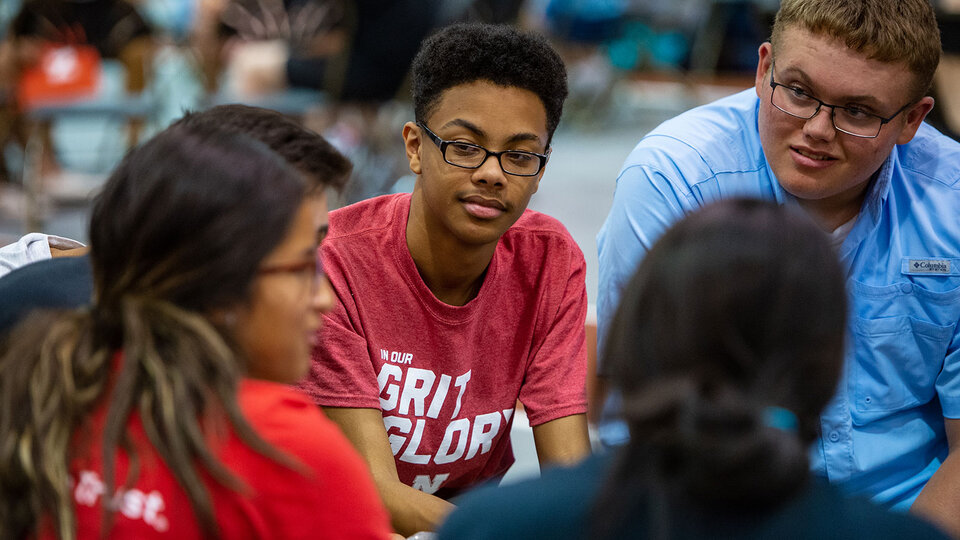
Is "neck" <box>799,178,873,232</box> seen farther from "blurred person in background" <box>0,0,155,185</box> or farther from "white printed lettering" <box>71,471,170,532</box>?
"blurred person in background" <box>0,0,155,185</box>

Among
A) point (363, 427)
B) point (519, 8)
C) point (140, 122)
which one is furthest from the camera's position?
point (519, 8)

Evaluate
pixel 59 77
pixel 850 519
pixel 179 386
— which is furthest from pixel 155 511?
pixel 59 77

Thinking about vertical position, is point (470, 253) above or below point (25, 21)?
below

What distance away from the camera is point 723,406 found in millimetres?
936

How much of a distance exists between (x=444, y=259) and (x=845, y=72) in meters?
0.78

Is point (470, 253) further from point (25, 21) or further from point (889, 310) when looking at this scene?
point (25, 21)

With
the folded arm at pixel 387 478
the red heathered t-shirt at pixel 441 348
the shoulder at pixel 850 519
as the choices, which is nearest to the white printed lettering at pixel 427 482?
the red heathered t-shirt at pixel 441 348

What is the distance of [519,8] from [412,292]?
4.56 meters

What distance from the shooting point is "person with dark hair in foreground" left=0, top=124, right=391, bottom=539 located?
1.03 metres

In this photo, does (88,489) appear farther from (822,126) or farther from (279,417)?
(822,126)

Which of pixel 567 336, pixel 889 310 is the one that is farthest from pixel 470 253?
pixel 889 310

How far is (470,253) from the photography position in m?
1.88

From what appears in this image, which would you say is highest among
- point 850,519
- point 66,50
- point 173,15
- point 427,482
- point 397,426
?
point 173,15

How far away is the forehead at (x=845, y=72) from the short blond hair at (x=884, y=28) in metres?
0.01
